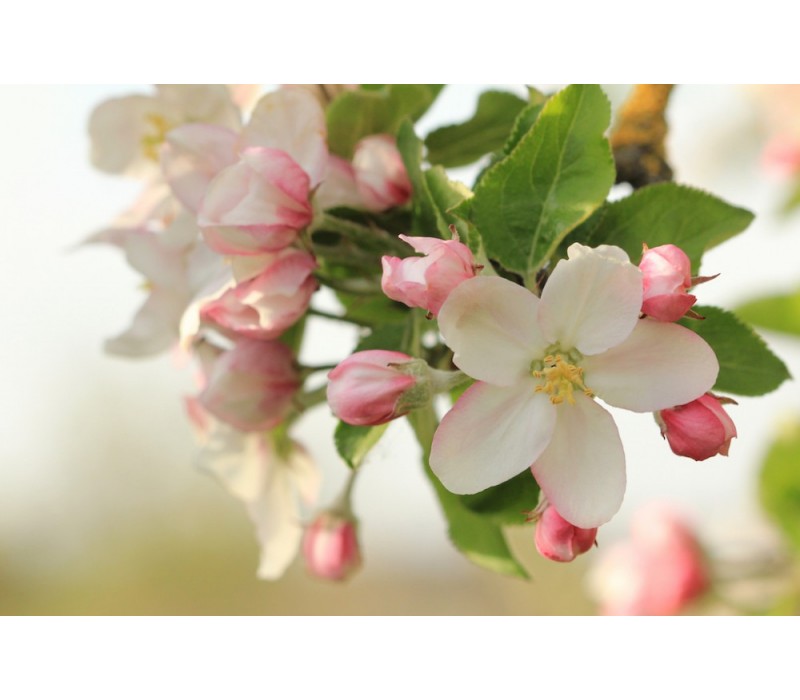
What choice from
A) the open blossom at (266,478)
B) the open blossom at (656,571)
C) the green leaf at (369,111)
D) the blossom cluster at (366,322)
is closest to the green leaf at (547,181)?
the blossom cluster at (366,322)

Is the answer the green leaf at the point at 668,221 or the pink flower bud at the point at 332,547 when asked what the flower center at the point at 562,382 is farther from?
the pink flower bud at the point at 332,547

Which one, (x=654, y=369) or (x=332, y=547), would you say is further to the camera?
(x=332, y=547)

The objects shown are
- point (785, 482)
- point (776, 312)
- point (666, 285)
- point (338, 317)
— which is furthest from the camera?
point (785, 482)

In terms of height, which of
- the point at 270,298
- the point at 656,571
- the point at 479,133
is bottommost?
the point at 656,571

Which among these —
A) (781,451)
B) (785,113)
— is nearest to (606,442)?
(781,451)

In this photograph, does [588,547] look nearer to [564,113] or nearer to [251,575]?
[564,113]

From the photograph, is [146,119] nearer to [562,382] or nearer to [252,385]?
[252,385]

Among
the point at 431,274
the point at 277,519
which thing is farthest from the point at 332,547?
the point at 431,274
